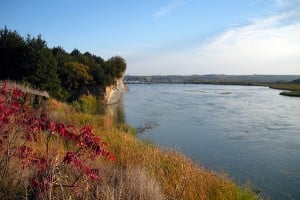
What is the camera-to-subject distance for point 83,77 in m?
45.9

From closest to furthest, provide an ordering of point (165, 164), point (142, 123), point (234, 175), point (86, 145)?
point (86, 145) < point (165, 164) < point (234, 175) < point (142, 123)

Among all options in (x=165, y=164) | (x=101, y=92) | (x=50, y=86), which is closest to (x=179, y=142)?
(x=165, y=164)

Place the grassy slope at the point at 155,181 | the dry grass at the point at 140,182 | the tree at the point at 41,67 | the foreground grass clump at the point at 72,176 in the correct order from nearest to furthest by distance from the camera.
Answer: the foreground grass clump at the point at 72,176
the dry grass at the point at 140,182
the grassy slope at the point at 155,181
the tree at the point at 41,67

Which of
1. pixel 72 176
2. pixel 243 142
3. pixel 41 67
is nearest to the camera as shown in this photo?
pixel 72 176

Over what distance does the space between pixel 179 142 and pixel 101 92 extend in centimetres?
3020

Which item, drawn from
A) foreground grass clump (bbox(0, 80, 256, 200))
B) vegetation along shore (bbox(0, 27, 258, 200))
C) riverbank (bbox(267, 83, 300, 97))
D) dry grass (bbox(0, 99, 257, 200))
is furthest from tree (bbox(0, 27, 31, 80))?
riverbank (bbox(267, 83, 300, 97))

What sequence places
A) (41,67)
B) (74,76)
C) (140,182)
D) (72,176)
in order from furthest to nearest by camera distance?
(74,76), (41,67), (72,176), (140,182)

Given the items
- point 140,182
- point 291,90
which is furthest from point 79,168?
point 291,90

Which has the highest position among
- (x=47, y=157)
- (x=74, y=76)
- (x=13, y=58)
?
(x=13, y=58)

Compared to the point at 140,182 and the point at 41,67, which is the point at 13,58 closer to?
the point at 41,67

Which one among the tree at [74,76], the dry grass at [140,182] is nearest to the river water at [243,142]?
the dry grass at [140,182]

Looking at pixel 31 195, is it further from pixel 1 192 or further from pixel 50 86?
pixel 50 86

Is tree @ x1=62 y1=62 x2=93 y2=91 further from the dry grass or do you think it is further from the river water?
the dry grass

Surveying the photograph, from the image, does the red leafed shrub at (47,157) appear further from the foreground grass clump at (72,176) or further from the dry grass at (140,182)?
the dry grass at (140,182)
